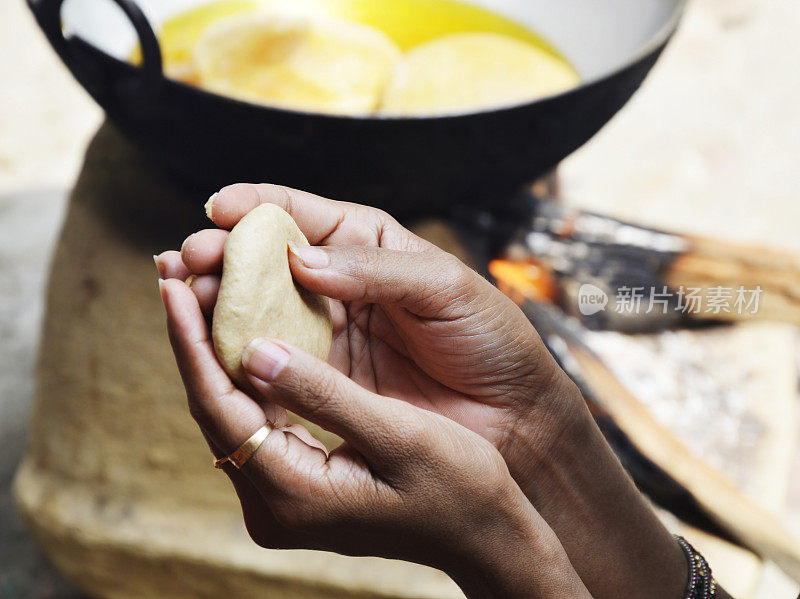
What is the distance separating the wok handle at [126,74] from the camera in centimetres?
91

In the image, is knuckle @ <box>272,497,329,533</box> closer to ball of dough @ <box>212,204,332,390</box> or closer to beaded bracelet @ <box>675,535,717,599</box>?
ball of dough @ <box>212,204,332,390</box>

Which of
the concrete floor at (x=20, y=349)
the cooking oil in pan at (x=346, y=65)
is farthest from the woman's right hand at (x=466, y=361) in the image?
the concrete floor at (x=20, y=349)

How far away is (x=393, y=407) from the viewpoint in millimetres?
596

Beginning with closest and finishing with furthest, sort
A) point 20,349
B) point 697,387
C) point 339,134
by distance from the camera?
point 339,134 < point 697,387 < point 20,349

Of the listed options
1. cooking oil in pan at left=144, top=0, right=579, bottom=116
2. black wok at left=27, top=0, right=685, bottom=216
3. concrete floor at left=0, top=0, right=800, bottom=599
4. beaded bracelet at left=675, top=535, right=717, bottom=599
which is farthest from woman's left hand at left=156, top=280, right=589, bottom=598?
concrete floor at left=0, top=0, right=800, bottom=599

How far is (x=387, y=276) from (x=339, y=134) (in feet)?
1.35

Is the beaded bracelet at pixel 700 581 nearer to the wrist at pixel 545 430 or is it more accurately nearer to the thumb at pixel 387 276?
the wrist at pixel 545 430

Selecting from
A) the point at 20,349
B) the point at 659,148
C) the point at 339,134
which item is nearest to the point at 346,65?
the point at 339,134

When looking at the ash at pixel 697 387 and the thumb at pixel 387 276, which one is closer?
the thumb at pixel 387 276

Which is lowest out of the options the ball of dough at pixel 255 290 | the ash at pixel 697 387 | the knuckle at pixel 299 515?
the ash at pixel 697 387

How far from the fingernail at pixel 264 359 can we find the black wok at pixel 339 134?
1.48ft

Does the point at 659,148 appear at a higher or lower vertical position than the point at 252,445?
higher

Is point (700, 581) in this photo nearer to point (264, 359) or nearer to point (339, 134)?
point (264, 359)

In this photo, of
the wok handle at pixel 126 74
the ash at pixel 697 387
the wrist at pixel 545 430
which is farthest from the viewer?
the ash at pixel 697 387
